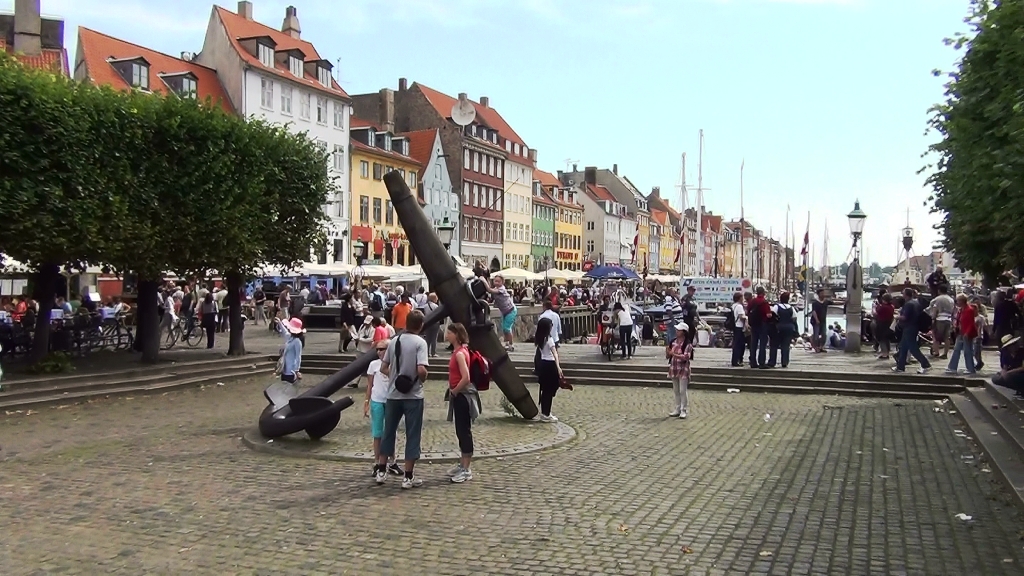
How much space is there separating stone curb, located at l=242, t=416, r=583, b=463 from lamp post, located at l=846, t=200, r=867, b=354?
15418mm

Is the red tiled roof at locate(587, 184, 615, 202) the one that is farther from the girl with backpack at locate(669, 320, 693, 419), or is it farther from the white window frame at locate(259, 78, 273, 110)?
the girl with backpack at locate(669, 320, 693, 419)

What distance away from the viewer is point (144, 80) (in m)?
47.1

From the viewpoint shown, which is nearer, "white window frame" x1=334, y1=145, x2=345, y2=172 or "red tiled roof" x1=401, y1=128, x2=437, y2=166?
"white window frame" x1=334, y1=145, x2=345, y2=172

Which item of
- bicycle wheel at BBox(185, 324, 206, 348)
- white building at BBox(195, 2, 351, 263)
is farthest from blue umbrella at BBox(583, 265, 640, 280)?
bicycle wheel at BBox(185, 324, 206, 348)

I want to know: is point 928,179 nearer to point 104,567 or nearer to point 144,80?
point 104,567

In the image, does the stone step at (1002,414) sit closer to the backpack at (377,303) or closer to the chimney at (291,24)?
the backpack at (377,303)

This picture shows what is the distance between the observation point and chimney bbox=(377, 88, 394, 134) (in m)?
74.2

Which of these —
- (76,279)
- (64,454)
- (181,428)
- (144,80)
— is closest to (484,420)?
(181,428)

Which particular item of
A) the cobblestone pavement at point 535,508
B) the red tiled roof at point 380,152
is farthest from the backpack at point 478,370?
the red tiled roof at point 380,152

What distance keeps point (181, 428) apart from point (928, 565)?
36.1 ft

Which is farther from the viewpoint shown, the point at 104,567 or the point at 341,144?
the point at 341,144

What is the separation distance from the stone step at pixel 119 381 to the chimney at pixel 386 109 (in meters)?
53.3

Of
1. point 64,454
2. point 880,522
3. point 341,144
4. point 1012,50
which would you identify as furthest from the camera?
point 341,144

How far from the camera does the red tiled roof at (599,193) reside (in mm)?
113062
